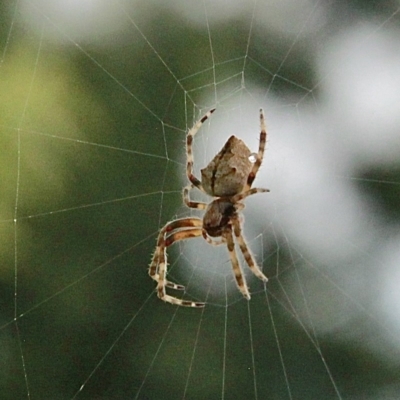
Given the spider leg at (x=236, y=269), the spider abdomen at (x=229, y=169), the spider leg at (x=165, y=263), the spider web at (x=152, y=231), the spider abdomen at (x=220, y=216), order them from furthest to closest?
the spider web at (x=152, y=231)
the spider leg at (x=165, y=263)
the spider abdomen at (x=220, y=216)
the spider leg at (x=236, y=269)
the spider abdomen at (x=229, y=169)

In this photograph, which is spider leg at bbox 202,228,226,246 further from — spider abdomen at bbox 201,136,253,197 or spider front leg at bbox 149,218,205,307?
spider abdomen at bbox 201,136,253,197

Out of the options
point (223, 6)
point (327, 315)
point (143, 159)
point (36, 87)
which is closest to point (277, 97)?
point (143, 159)

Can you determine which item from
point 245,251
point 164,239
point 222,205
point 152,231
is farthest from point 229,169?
point 152,231

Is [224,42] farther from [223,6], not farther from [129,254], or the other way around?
[129,254]

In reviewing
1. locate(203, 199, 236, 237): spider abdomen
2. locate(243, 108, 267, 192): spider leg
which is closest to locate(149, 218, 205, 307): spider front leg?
locate(203, 199, 236, 237): spider abdomen

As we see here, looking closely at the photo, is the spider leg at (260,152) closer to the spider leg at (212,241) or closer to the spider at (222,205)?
the spider at (222,205)

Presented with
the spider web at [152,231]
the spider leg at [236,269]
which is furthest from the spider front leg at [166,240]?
the spider web at [152,231]
